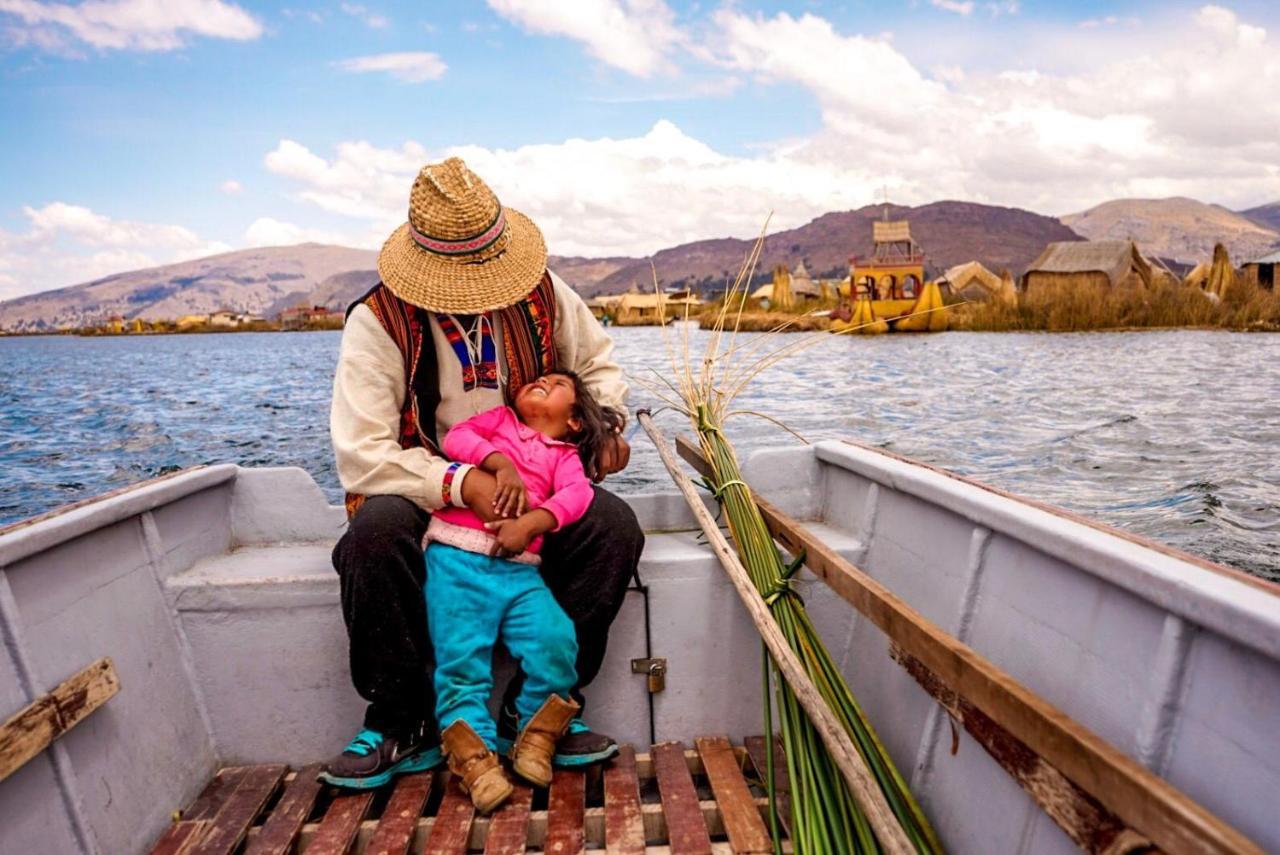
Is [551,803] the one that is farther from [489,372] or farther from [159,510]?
[159,510]

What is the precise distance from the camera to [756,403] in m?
14.3

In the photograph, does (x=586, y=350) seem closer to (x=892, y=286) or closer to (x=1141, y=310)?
(x=1141, y=310)

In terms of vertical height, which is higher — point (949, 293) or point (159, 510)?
point (159, 510)

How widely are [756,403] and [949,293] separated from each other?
39.0m

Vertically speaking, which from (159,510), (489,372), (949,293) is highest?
(489,372)

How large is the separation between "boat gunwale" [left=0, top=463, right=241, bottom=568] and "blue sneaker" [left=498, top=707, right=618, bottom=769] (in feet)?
3.44

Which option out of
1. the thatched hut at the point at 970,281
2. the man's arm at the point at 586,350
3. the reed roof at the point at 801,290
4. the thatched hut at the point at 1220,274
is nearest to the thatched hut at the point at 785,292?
the reed roof at the point at 801,290

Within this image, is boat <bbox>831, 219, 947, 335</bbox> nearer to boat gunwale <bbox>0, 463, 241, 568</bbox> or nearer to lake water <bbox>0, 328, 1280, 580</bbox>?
lake water <bbox>0, 328, 1280, 580</bbox>

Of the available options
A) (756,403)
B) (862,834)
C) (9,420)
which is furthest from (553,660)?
(9,420)

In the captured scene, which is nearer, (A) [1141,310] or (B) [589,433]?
(B) [589,433]

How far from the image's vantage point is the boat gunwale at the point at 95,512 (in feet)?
5.36

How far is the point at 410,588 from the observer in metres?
1.94

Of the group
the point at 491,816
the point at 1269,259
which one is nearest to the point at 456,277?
the point at 491,816

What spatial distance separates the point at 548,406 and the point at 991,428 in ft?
36.1
